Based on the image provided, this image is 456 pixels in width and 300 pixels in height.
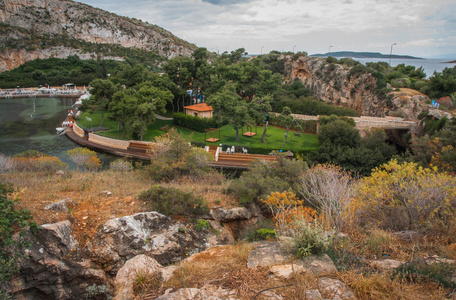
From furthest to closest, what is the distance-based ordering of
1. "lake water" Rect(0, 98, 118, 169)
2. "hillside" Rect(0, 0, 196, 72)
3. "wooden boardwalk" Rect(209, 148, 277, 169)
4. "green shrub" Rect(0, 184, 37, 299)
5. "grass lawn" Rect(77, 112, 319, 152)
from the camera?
"hillside" Rect(0, 0, 196, 72), "grass lawn" Rect(77, 112, 319, 152), "lake water" Rect(0, 98, 118, 169), "wooden boardwalk" Rect(209, 148, 277, 169), "green shrub" Rect(0, 184, 37, 299)

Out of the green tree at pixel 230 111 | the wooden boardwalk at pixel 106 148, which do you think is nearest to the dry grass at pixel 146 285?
the wooden boardwalk at pixel 106 148

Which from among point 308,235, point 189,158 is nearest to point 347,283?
point 308,235

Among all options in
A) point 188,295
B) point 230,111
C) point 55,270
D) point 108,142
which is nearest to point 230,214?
point 188,295

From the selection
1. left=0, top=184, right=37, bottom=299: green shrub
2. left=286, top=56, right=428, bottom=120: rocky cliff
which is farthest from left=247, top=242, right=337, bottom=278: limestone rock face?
left=286, top=56, right=428, bottom=120: rocky cliff

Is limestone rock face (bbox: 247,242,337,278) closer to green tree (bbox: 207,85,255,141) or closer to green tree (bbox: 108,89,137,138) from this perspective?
green tree (bbox: 207,85,255,141)

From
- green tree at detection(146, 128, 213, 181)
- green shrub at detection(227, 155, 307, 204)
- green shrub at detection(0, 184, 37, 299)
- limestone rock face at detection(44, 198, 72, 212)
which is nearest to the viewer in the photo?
green shrub at detection(0, 184, 37, 299)

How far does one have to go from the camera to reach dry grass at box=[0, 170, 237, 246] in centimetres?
635

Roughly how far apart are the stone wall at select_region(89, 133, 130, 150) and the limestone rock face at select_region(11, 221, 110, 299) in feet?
65.7

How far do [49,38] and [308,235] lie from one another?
9146 centimetres

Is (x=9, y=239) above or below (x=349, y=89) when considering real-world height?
below

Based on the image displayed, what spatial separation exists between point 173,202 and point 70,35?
3673 inches

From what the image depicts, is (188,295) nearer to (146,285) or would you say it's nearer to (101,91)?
(146,285)

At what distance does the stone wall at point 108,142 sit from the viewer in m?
25.0

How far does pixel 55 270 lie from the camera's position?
5.38 m
